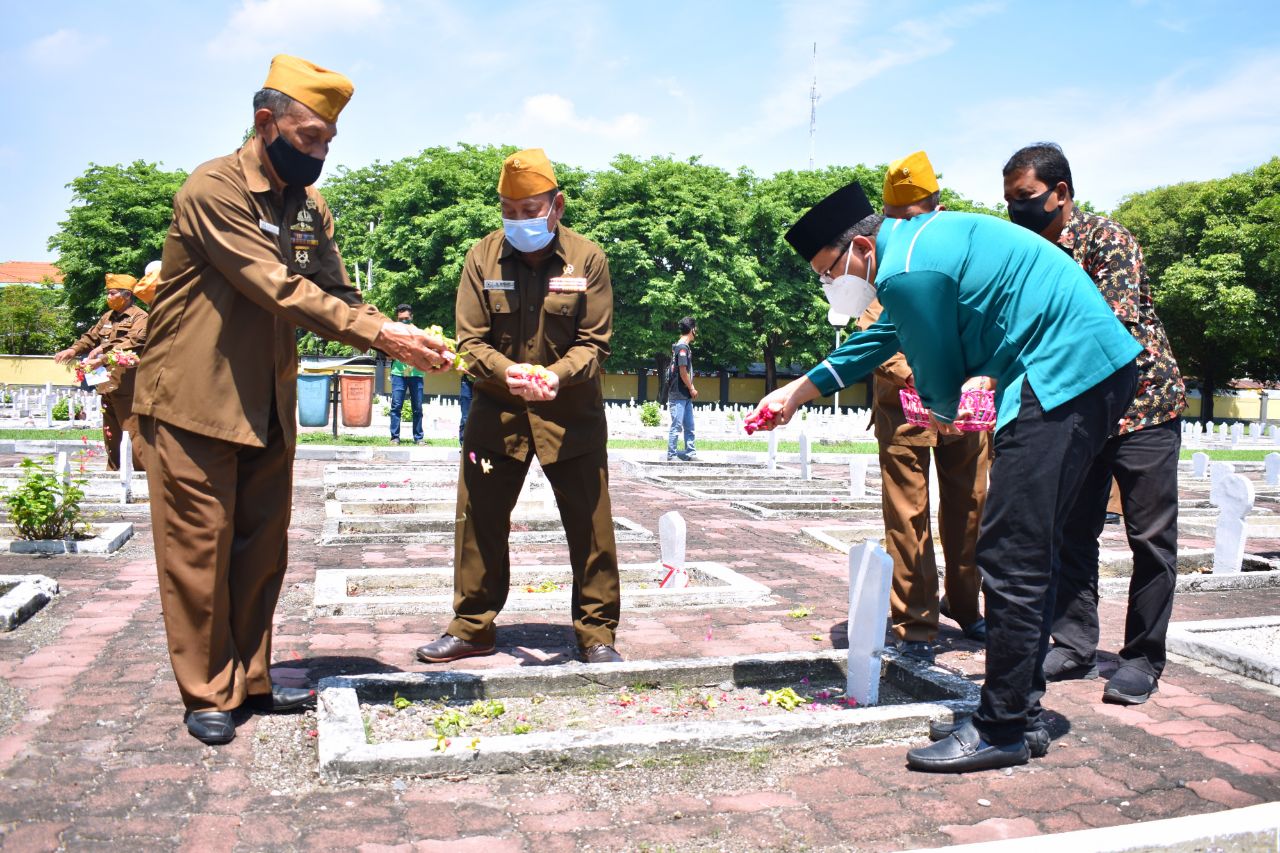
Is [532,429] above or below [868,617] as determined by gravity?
above

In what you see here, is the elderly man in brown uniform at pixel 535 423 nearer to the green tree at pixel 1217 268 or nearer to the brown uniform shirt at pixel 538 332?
the brown uniform shirt at pixel 538 332

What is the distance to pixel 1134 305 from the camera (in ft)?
15.1

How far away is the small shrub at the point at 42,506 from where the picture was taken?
7.46 metres

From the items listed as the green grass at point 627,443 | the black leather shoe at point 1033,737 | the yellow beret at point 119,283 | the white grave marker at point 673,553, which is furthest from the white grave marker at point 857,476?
the black leather shoe at point 1033,737

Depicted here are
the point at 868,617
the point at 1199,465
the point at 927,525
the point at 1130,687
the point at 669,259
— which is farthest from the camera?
the point at 669,259

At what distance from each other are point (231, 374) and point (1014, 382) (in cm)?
284

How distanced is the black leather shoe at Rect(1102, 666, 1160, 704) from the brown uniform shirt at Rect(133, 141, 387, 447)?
11.0ft

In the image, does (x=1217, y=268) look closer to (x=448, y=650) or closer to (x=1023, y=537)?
(x=1023, y=537)

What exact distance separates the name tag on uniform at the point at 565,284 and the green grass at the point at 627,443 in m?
14.3

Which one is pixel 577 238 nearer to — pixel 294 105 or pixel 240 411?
pixel 294 105

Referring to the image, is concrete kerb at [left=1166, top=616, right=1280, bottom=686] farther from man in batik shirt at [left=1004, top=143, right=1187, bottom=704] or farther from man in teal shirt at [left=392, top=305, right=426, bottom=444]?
man in teal shirt at [left=392, top=305, right=426, bottom=444]

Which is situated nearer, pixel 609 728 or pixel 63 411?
pixel 609 728

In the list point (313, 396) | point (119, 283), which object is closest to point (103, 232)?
point (313, 396)

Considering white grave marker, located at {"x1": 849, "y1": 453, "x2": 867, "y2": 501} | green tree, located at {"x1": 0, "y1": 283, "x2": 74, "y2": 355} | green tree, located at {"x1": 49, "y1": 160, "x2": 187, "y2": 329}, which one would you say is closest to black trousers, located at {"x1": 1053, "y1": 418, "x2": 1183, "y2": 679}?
white grave marker, located at {"x1": 849, "y1": 453, "x2": 867, "y2": 501}
